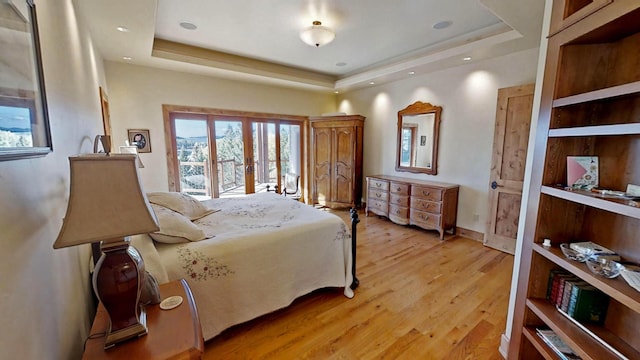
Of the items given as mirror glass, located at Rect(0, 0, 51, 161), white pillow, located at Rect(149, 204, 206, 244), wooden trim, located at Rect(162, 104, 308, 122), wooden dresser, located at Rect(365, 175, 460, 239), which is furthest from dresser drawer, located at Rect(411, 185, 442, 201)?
mirror glass, located at Rect(0, 0, 51, 161)

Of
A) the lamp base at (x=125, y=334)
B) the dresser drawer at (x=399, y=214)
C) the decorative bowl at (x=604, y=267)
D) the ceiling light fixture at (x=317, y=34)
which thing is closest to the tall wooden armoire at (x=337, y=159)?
the dresser drawer at (x=399, y=214)

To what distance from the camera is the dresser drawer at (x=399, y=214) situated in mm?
4164

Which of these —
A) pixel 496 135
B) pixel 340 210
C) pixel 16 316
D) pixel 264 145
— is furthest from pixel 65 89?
pixel 340 210

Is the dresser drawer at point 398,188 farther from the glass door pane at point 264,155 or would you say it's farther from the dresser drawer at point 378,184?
the glass door pane at point 264,155

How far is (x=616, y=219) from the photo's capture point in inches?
48.5

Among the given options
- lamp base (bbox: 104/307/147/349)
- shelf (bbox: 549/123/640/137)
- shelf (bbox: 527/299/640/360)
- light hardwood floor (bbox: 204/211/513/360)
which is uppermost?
shelf (bbox: 549/123/640/137)

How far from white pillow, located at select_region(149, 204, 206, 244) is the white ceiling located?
1.77 metres

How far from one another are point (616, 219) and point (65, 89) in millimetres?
2930

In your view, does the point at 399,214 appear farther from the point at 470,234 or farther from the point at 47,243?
the point at 47,243

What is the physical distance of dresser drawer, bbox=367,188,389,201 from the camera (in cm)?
450

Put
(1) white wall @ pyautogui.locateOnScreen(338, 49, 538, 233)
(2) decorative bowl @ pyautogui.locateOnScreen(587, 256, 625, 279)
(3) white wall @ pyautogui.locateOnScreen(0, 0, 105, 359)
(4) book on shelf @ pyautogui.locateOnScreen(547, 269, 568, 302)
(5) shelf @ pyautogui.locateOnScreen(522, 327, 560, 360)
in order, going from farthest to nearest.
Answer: (1) white wall @ pyautogui.locateOnScreen(338, 49, 538, 233), (4) book on shelf @ pyautogui.locateOnScreen(547, 269, 568, 302), (5) shelf @ pyautogui.locateOnScreen(522, 327, 560, 360), (2) decorative bowl @ pyautogui.locateOnScreen(587, 256, 625, 279), (3) white wall @ pyautogui.locateOnScreen(0, 0, 105, 359)

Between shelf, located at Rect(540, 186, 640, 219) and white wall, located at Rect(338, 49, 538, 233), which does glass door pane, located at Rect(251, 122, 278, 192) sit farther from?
shelf, located at Rect(540, 186, 640, 219)

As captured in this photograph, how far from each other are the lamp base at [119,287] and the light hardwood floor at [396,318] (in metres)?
0.99

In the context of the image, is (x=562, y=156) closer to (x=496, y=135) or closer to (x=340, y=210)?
(x=496, y=135)
